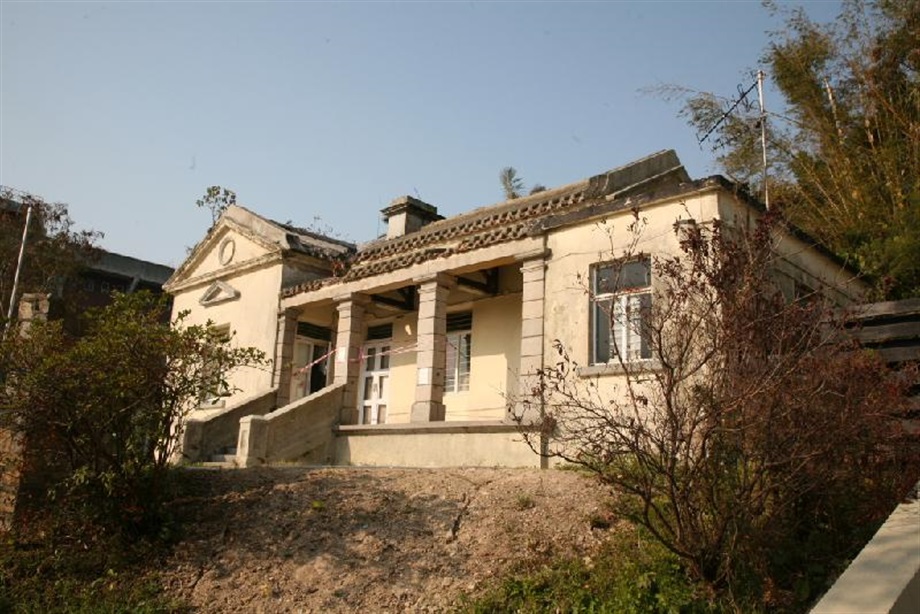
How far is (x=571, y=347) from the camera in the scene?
12.3 meters

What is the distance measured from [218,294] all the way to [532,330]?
10.3m

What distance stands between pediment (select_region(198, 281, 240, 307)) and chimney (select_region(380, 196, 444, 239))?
428 centimetres

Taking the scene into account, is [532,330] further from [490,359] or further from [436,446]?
[490,359]

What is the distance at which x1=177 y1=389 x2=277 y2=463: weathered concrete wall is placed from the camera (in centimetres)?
1539

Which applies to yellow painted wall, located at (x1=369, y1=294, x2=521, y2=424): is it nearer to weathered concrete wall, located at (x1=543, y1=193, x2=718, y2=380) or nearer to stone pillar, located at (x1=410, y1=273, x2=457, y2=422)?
stone pillar, located at (x1=410, y1=273, x2=457, y2=422)

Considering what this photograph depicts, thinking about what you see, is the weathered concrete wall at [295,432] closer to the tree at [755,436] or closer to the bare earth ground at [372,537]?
the bare earth ground at [372,537]

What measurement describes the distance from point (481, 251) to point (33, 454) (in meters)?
7.77

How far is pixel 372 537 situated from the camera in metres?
8.48

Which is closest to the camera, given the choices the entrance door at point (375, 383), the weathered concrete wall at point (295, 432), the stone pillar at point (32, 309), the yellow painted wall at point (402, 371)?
the stone pillar at point (32, 309)

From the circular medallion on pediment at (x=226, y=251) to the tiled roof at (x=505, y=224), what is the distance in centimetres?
288

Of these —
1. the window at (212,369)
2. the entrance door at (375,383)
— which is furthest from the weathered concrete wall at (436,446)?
the window at (212,369)

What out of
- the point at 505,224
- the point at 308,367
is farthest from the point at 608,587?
the point at 308,367

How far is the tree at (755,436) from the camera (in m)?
6.25

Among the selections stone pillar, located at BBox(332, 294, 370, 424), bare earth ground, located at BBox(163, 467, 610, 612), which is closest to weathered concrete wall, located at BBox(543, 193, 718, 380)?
bare earth ground, located at BBox(163, 467, 610, 612)
